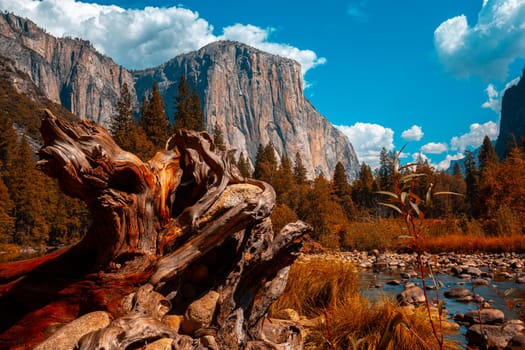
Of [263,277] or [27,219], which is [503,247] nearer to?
[263,277]

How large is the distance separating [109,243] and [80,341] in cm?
100

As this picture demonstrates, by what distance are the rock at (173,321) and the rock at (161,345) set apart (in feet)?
1.20

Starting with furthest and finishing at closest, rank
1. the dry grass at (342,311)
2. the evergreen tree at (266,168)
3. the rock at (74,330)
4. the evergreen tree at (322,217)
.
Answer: the evergreen tree at (266,168) → the evergreen tree at (322,217) → the dry grass at (342,311) → the rock at (74,330)

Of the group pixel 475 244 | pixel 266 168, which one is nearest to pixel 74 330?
pixel 475 244

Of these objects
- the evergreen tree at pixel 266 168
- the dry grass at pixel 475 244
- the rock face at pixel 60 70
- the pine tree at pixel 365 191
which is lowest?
the dry grass at pixel 475 244

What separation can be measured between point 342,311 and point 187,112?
4566 centimetres

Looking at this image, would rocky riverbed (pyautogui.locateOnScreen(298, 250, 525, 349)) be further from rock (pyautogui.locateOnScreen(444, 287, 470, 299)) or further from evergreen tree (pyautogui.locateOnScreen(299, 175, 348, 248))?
evergreen tree (pyautogui.locateOnScreen(299, 175, 348, 248))

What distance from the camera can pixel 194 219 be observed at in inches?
167

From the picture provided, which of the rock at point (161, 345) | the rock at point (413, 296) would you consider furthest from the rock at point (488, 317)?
the rock at point (161, 345)

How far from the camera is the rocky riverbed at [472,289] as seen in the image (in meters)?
6.06

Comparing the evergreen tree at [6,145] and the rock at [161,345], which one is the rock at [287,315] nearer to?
the rock at [161,345]

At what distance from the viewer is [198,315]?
4082mm

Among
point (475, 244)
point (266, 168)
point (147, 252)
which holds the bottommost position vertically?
point (475, 244)

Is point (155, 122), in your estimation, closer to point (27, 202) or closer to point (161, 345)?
point (27, 202)
